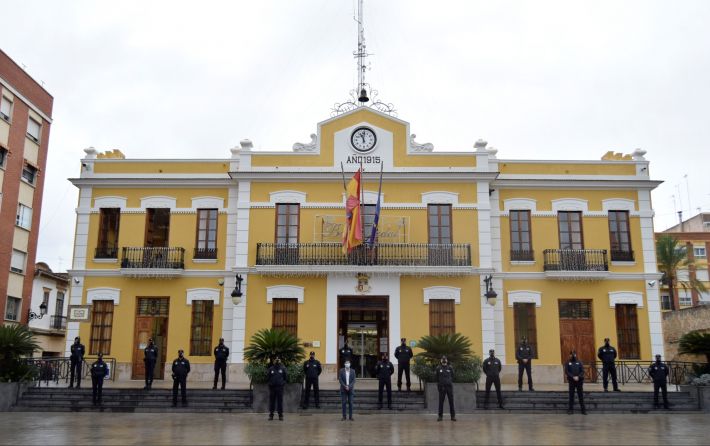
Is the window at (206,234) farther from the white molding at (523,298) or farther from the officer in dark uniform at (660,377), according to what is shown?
the officer in dark uniform at (660,377)

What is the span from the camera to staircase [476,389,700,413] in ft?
57.2

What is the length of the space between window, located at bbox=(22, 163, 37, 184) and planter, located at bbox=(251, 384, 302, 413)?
18074 mm

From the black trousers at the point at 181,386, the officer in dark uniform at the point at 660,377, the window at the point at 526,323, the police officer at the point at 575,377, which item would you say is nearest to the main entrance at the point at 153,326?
the black trousers at the point at 181,386

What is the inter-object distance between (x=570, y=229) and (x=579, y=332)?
3.79 meters

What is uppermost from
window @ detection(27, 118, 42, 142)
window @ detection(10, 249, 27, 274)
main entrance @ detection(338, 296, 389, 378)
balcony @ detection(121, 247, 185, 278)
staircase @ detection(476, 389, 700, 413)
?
window @ detection(27, 118, 42, 142)

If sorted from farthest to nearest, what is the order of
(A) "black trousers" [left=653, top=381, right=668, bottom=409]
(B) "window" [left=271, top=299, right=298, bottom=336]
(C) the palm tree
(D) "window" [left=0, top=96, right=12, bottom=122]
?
(C) the palm tree, (D) "window" [left=0, top=96, right=12, bottom=122], (B) "window" [left=271, top=299, right=298, bottom=336], (A) "black trousers" [left=653, top=381, right=668, bottom=409]

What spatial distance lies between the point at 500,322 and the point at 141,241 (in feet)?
44.2

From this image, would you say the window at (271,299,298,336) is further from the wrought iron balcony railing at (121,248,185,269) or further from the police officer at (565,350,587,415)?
the police officer at (565,350,587,415)

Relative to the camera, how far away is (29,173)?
29.3 m

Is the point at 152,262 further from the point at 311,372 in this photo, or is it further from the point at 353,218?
the point at 311,372

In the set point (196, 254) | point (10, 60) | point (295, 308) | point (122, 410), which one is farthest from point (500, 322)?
point (10, 60)

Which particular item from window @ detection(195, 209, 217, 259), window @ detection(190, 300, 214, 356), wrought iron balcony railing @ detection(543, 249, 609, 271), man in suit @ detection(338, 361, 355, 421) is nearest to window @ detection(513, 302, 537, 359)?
wrought iron balcony railing @ detection(543, 249, 609, 271)

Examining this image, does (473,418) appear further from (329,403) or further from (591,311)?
(591,311)

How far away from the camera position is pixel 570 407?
16938 mm
